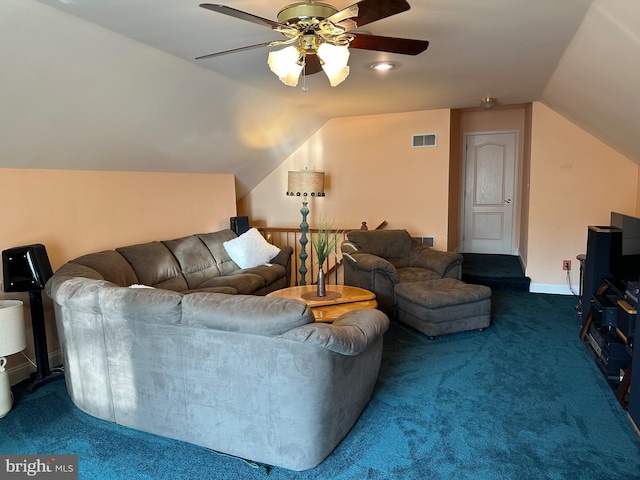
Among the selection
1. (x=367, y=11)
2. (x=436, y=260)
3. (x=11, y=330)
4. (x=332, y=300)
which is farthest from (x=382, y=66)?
(x=11, y=330)

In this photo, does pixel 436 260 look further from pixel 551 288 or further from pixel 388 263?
pixel 551 288

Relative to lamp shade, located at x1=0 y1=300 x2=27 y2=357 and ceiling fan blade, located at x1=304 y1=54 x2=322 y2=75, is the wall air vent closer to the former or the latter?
ceiling fan blade, located at x1=304 y1=54 x2=322 y2=75

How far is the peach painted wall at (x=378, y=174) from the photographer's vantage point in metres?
5.57

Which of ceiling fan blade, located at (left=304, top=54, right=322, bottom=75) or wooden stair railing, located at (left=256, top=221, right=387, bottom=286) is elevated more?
ceiling fan blade, located at (left=304, top=54, right=322, bottom=75)

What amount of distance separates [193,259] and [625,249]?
385 centimetres

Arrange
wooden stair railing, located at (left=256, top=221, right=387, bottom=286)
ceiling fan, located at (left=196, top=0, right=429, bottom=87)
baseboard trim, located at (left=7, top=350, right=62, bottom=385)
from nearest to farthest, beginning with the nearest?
ceiling fan, located at (left=196, top=0, right=429, bottom=87) < baseboard trim, located at (left=7, top=350, right=62, bottom=385) < wooden stair railing, located at (left=256, top=221, right=387, bottom=286)

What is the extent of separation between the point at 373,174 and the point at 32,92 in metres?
4.10

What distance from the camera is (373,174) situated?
5.82 meters

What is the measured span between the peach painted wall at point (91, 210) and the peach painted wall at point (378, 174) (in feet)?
4.97

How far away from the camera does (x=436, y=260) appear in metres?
4.55

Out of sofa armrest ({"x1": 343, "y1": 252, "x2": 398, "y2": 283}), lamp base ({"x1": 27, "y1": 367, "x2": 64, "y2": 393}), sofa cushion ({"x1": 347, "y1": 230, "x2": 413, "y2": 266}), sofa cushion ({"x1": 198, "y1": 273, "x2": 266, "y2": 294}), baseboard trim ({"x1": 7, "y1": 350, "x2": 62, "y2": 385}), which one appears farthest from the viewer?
sofa cushion ({"x1": 347, "y1": 230, "x2": 413, "y2": 266})

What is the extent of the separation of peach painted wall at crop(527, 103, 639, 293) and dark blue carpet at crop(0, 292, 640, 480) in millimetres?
2024

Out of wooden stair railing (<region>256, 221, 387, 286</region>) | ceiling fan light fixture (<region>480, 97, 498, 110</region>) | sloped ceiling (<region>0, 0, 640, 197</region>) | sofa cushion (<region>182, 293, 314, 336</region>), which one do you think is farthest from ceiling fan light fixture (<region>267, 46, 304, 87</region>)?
wooden stair railing (<region>256, 221, 387, 286</region>)

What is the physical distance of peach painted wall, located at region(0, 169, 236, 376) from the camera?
3070 millimetres
